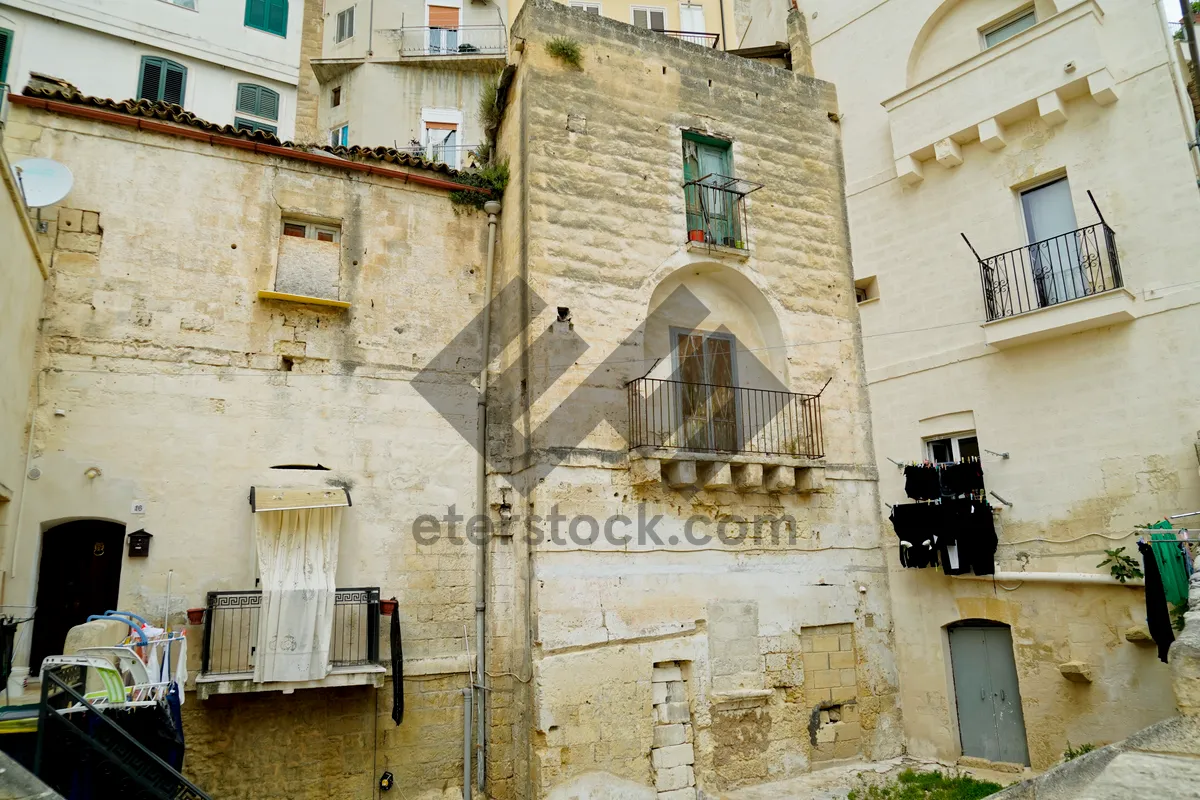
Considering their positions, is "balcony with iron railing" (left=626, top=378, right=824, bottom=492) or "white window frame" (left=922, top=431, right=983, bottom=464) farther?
"white window frame" (left=922, top=431, right=983, bottom=464)

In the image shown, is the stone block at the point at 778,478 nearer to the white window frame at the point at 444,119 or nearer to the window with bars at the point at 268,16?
the white window frame at the point at 444,119

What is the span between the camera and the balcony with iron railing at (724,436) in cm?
1016

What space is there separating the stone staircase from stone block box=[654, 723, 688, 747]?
20.3ft

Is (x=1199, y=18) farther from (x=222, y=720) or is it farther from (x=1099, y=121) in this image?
(x=222, y=720)

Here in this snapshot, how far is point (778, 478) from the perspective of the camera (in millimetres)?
10688

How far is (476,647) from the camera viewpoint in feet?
31.7

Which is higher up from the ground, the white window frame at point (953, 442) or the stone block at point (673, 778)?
the white window frame at point (953, 442)

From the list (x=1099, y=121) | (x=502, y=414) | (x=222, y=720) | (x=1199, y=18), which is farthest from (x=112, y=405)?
(x=1199, y=18)

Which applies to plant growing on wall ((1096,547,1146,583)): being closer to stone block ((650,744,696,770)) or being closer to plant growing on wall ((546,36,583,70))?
stone block ((650,744,696,770))

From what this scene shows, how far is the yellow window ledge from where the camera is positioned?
9.62 m

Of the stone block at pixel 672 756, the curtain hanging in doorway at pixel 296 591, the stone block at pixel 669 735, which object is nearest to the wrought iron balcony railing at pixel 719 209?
the curtain hanging in doorway at pixel 296 591

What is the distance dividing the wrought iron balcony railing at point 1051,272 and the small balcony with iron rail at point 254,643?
28.2 feet

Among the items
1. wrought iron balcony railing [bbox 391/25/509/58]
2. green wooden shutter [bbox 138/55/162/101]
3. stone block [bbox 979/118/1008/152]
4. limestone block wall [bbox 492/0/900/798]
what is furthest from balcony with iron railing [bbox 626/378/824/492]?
green wooden shutter [bbox 138/55/162/101]

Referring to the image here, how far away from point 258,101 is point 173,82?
1.77 meters
